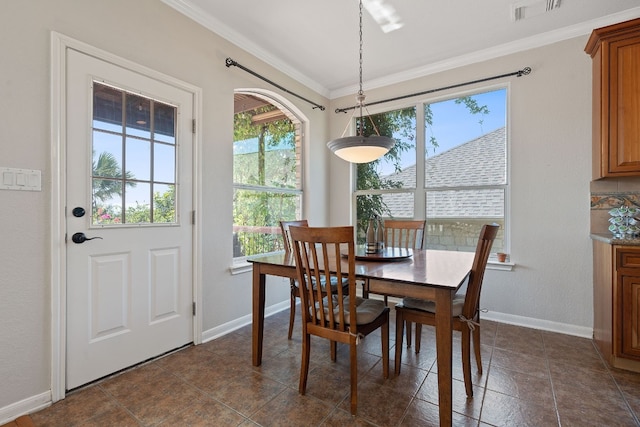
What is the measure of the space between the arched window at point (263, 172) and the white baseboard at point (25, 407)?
157 cm

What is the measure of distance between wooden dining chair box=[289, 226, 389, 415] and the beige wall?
1.83 metres

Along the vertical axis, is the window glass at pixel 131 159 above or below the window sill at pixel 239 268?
above

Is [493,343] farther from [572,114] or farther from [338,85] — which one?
[338,85]

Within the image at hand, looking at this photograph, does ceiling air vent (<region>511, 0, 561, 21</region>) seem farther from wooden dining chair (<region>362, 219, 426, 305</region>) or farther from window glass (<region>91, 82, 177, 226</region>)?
window glass (<region>91, 82, 177, 226</region>)

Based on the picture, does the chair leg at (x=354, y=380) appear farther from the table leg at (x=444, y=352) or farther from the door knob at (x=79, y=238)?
the door knob at (x=79, y=238)

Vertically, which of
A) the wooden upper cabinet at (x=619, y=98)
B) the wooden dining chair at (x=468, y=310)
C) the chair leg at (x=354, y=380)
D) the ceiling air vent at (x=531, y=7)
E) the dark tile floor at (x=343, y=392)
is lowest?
the dark tile floor at (x=343, y=392)

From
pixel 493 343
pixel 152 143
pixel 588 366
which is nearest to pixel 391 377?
pixel 493 343

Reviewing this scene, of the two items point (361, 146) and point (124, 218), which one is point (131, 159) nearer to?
point (124, 218)

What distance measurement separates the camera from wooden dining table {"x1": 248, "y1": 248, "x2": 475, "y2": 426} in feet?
4.89

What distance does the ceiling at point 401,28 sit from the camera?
2.42m

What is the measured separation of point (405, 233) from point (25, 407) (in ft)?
9.71

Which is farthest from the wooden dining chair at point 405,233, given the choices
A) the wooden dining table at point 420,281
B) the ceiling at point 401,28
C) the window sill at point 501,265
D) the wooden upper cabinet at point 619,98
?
the ceiling at point 401,28

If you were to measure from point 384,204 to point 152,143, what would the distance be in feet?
8.65

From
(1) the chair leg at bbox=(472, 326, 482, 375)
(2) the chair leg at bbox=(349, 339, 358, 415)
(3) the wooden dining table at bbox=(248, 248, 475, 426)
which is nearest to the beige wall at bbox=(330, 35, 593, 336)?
(3) the wooden dining table at bbox=(248, 248, 475, 426)
